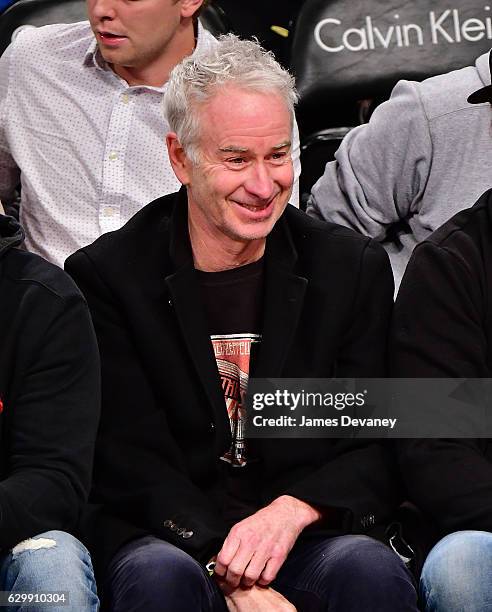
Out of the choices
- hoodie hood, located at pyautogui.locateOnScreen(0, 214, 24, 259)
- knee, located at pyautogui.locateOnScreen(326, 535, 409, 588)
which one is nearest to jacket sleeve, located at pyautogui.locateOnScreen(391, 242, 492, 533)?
knee, located at pyautogui.locateOnScreen(326, 535, 409, 588)

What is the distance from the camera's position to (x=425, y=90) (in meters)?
2.69

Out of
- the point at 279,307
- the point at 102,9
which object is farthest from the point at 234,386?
the point at 102,9

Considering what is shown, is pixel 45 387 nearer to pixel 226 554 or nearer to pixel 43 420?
pixel 43 420

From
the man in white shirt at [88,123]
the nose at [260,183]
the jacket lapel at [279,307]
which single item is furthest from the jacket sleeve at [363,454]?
the man in white shirt at [88,123]

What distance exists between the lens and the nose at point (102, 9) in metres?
2.92

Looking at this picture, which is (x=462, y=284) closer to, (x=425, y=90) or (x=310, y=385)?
(x=310, y=385)

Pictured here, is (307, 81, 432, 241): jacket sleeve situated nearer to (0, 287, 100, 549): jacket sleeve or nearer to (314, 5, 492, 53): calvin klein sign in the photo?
(314, 5, 492, 53): calvin klein sign

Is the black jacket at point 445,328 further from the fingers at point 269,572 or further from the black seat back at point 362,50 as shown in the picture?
the black seat back at point 362,50

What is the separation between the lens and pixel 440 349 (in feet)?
7.26

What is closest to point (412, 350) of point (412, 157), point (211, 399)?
point (211, 399)

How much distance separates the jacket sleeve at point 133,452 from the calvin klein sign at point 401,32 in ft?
3.61

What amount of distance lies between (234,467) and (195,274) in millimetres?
334

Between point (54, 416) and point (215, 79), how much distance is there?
0.63 metres

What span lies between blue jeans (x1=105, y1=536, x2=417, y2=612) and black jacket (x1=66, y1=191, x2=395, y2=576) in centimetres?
9
